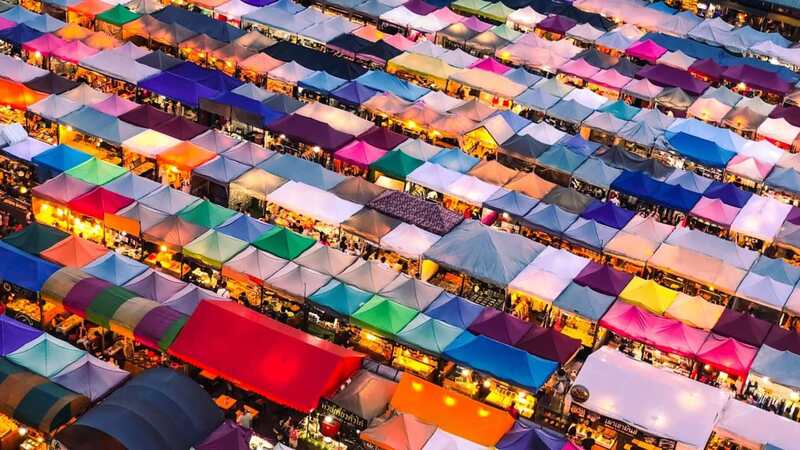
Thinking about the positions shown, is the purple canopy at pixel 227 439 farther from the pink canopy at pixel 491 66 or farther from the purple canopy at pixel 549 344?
the pink canopy at pixel 491 66

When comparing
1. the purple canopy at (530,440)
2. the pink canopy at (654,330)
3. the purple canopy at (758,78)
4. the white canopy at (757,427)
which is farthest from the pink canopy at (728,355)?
the purple canopy at (758,78)

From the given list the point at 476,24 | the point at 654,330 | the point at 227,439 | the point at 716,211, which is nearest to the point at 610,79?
the point at 476,24

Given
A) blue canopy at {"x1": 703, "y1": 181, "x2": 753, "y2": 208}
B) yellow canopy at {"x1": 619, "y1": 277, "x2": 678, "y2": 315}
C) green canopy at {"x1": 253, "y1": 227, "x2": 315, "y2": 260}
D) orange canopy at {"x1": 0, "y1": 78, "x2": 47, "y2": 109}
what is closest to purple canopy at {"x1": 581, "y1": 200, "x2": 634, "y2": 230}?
yellow canopy at {"x1": 619, "y1": 277, "x2": 678, "y2": 315}

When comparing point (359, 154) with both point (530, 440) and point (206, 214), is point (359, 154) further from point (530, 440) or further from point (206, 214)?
point (530, 440)

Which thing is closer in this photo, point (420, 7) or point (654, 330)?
point (654, 330)

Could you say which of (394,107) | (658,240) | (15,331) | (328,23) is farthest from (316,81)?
(15,331)

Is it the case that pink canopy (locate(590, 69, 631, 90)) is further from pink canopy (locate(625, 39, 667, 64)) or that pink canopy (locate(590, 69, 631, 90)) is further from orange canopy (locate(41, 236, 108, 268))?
orange canopy (locate(41, 236, 108, 268))

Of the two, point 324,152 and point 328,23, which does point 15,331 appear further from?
point 328,23
